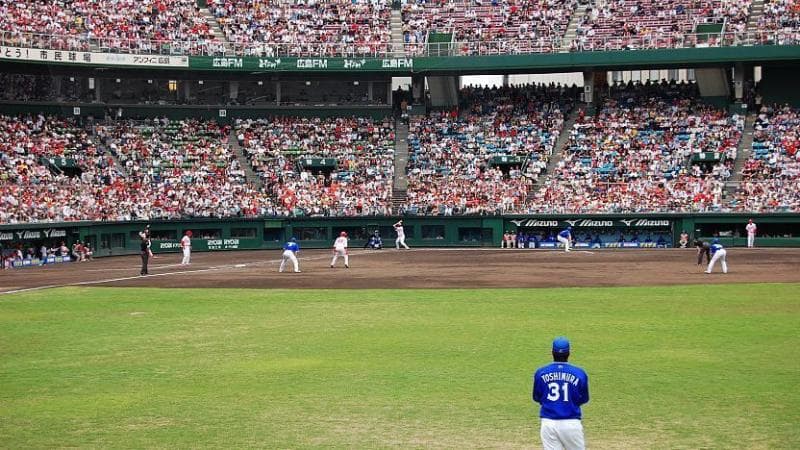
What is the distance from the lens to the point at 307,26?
7288cm

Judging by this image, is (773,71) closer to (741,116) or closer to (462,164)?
(741,116)

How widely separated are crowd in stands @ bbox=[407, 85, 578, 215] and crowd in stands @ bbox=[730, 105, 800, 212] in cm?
1273

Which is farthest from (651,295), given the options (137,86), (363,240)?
(137,86)

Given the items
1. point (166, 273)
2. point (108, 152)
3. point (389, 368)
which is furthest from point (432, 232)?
point (389, 368)

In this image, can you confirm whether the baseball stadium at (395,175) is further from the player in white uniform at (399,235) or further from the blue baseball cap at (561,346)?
the blue baseball cap at (561,346)

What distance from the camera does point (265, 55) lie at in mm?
68938

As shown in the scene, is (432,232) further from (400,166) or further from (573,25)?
(573,25)

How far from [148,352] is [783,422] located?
1347 centimetres

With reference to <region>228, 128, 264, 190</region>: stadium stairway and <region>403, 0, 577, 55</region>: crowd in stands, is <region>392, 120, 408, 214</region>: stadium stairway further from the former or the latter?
<region>228, 128, 264, 190</region>: stadium stairway

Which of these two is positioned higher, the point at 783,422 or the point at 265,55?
the point at 265,55

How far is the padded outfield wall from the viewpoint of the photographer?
194 feet

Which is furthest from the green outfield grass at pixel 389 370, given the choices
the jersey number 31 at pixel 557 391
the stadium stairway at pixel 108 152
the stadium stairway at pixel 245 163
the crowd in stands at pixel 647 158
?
the stadium stairway at pixel 245 163

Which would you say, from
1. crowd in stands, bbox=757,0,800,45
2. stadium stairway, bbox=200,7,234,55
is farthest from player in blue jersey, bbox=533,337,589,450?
stadium stairway, bbox=200,7,234,55

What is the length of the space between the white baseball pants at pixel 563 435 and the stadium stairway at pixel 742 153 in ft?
177
